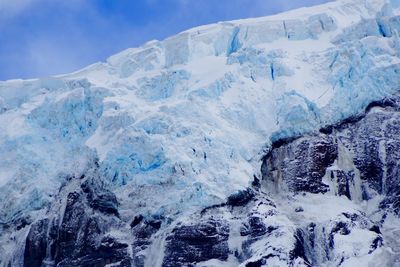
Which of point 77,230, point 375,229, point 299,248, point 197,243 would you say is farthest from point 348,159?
point 77,230

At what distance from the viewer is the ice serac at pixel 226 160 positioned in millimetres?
40469

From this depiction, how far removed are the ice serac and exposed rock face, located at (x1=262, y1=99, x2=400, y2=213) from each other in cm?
8

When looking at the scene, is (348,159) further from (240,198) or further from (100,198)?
(100,198)

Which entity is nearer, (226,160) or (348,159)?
(226,160)

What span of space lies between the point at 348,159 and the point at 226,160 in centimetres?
796

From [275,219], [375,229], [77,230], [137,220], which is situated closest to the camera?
[375,229]

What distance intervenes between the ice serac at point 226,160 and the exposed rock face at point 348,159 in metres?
0.08

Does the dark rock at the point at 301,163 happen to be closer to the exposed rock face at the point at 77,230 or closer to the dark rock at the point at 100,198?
the dark rock at the point at 100,198

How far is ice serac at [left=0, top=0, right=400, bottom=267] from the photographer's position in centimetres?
4047

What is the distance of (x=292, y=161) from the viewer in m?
44.7

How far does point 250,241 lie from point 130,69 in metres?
20.5

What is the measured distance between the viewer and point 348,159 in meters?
44.6

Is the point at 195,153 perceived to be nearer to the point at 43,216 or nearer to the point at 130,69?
the point at 43,216

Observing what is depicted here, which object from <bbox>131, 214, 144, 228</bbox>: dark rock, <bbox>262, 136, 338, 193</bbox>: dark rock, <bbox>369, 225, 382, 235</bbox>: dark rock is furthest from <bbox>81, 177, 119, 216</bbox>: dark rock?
<bbox>369, 225, 382, 235</bbox>: dark rock
